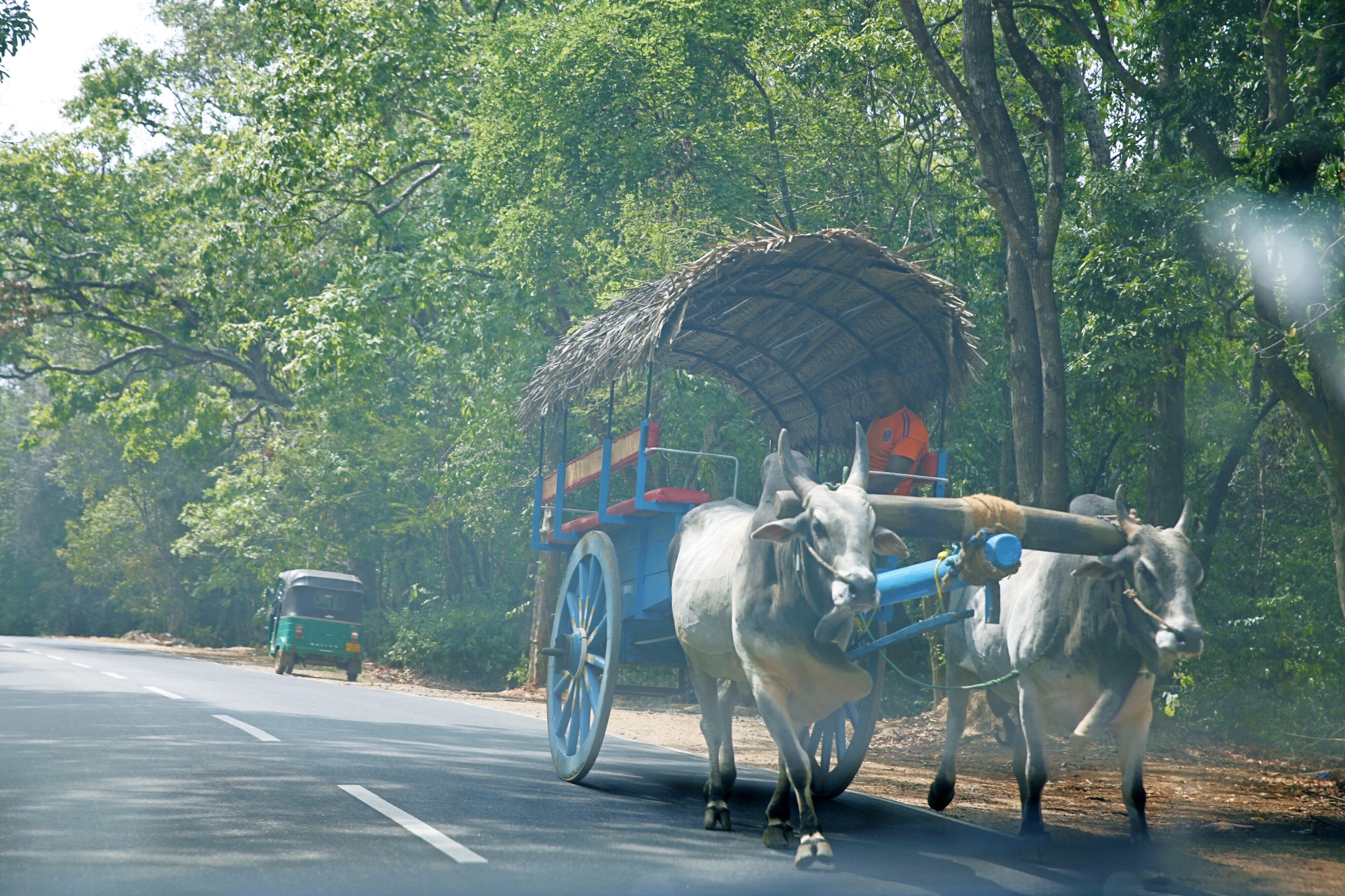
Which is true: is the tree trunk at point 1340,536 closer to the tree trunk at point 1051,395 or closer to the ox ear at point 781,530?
the tree trunk at point 1051,395

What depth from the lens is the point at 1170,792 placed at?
11.4 meters

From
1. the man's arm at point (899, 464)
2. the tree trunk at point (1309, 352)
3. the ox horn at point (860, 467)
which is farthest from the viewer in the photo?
the tree trunk at point (1309, 352)

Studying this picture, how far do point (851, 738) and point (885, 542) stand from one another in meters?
3.13

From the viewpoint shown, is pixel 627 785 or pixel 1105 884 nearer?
pixel 1105 884

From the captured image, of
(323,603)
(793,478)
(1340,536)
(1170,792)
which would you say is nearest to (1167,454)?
(1340,536)

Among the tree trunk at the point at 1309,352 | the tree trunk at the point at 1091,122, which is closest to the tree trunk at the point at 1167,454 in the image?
the tree trunk at the point at 1091,122

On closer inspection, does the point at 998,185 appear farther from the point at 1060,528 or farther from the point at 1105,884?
the point at 1105,884

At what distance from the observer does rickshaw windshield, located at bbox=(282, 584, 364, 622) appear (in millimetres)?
27797

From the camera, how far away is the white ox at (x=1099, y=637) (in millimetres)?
6273

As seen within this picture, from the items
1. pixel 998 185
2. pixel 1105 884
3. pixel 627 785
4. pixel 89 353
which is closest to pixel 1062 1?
pixel 998 185

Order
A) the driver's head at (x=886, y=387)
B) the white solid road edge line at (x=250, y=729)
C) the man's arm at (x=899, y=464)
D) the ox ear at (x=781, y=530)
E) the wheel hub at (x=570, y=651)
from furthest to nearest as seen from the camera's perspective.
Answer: the white solid road edge line at (x=250, y=729)
the driver's head at (x=886, y=387)
the man's arm at (x=899, y=464)
the wheel hub at (x=570, y=651)
the ox ear at (x=781, y=530)

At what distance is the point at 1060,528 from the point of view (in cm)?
648

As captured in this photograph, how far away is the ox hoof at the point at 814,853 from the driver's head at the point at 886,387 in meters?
4.66

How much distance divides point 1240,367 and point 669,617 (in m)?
13.1
